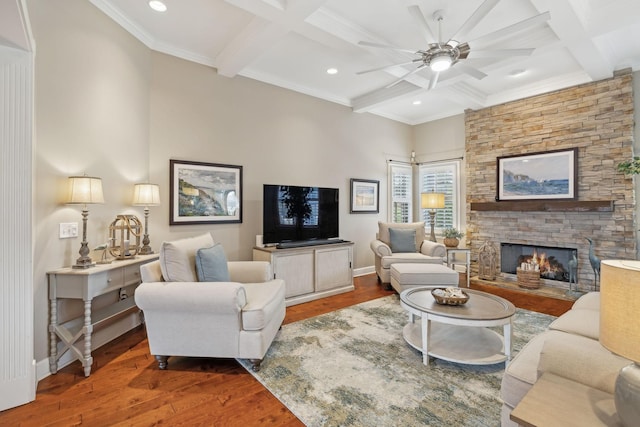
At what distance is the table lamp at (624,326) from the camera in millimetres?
833

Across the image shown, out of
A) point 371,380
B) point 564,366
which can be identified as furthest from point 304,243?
point 564,366

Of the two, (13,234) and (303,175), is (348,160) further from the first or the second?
(13,234)

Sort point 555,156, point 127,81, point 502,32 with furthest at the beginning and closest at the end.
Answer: point 555,156 < point 127,81 < point 502,32

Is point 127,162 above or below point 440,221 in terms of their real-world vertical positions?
above

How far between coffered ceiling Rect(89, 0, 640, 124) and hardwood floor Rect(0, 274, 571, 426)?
9.84ft

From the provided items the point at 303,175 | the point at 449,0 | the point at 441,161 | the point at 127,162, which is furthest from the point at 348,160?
the point at 127,162

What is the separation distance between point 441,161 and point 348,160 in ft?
6.71

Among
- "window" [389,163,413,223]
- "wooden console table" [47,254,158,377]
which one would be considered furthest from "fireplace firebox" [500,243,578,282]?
"wooden console table" [47,254,158,377]

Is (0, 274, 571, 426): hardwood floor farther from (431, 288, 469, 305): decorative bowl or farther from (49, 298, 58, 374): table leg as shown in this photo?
(431, 288, 469, 305): decorative bowl

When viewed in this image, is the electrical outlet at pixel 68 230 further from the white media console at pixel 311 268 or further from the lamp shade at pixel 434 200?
the lamp shade at pixel 434 200

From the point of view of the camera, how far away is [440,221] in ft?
20.4

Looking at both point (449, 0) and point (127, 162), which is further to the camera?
point (127, 162)

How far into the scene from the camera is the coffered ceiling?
2.85 meters

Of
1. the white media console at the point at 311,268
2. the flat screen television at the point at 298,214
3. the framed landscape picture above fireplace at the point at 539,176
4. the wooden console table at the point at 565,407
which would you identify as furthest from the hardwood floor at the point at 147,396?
the framed landscape picture above fireplace at the point at 539,176
